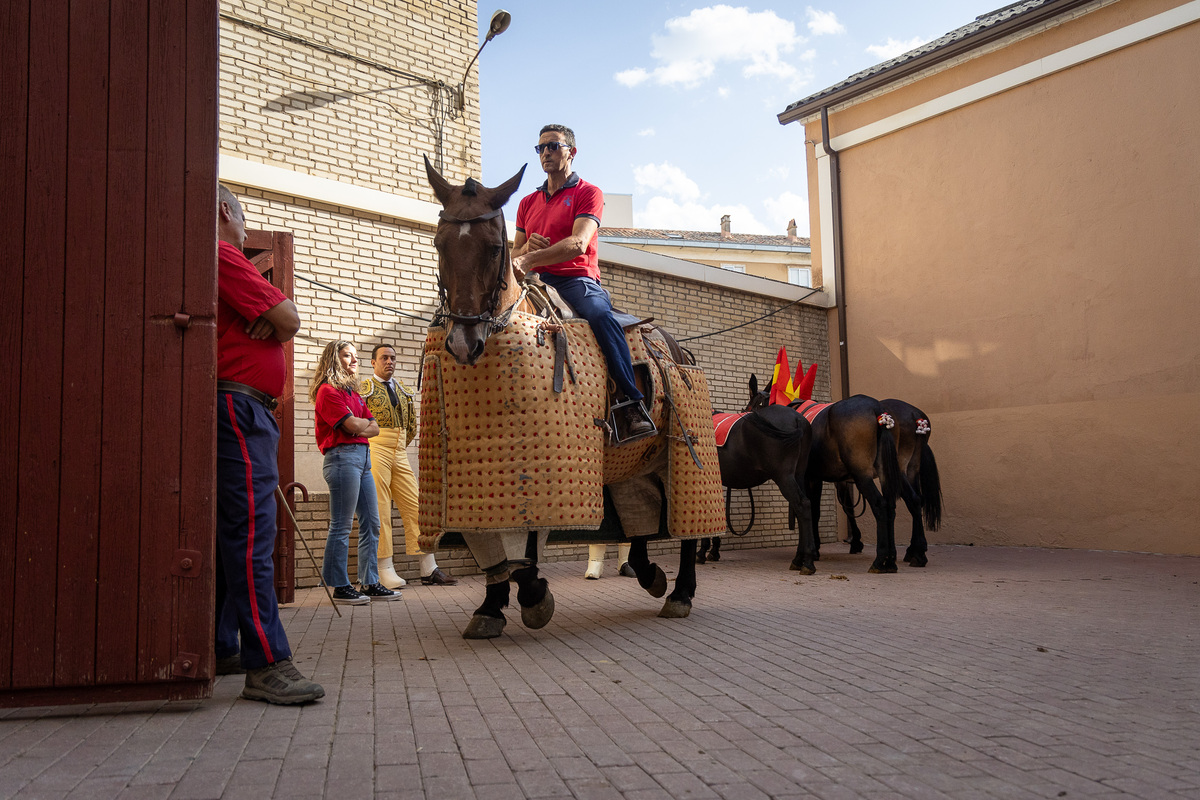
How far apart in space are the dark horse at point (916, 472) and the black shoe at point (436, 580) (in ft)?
16.3

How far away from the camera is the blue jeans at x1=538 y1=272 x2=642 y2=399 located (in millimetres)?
5066

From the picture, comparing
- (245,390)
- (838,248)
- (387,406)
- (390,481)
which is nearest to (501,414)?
(245,390)

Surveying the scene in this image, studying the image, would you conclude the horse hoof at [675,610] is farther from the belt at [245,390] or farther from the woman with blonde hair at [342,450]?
the belt at [245,390]

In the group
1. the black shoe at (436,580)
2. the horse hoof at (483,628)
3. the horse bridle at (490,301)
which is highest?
the horse bridle at (490,301)

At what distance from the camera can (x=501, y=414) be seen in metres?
4.40

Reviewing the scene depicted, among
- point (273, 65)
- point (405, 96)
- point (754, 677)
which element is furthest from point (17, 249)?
point (405, 96)

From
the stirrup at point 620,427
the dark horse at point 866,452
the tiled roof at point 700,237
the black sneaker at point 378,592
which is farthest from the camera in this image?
the tiled roof at point 700,237

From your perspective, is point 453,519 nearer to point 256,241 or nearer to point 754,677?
point 754,677

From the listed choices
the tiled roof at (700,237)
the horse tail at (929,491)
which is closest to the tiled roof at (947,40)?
the horse tail at (929,491)

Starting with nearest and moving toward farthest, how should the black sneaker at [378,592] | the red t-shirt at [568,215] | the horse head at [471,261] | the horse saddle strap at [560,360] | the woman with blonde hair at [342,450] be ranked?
the horse head at [471,261]
the horse saddle strap at [560,360]
the red t-shirt at [568,215]
the woman with blonde hair at [342,450]
the black sneaker at [378,592]

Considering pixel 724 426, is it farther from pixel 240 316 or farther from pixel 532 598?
pixel 240 316

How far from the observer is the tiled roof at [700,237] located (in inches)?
1261

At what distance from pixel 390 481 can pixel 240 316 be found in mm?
4306

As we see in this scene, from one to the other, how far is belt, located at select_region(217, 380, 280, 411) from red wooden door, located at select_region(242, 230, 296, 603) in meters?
3.09
